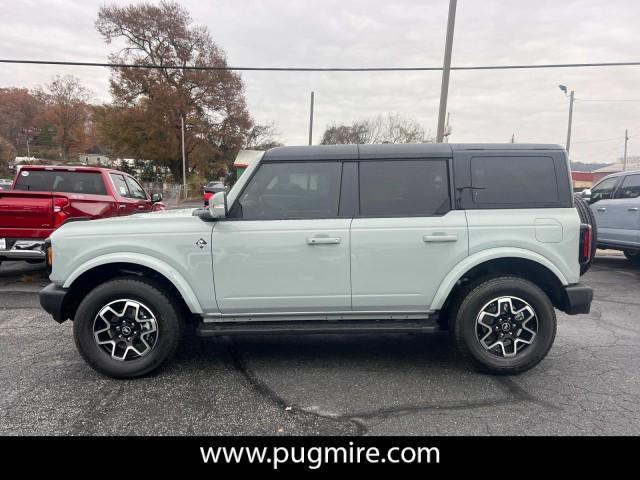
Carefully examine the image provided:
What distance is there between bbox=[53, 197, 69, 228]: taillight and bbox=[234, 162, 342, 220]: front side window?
14.2 feet

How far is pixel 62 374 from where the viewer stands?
11.7ft

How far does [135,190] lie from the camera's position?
342 inches

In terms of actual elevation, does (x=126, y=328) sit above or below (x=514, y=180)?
below

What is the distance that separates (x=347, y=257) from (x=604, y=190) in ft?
24.8

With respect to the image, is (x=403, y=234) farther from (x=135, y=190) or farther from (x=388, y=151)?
(x=135, y=190)

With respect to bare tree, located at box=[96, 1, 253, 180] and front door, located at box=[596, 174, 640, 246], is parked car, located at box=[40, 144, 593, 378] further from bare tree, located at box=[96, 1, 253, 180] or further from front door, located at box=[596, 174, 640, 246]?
bare tree, located at box=[96, 1, 253, 180]

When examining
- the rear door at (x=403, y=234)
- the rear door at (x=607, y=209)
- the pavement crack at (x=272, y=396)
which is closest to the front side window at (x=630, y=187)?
the rear door at (x=607, y=209)

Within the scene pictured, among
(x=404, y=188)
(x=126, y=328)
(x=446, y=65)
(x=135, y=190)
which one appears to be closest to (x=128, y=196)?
(x=135, y=190)

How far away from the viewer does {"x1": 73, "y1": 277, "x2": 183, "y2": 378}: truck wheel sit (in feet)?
11.1

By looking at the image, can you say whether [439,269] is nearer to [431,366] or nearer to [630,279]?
[431,366]

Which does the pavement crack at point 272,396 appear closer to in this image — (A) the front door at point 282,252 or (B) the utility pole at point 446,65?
(A) the front door at point 282,252

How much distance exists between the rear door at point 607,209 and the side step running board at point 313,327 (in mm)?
6406

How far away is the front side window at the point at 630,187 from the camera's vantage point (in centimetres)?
755
